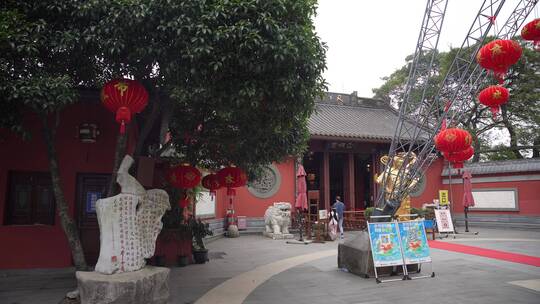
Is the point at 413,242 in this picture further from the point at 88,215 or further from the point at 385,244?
the point at 88,215

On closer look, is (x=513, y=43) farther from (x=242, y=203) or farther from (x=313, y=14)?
(x=242, y=203)

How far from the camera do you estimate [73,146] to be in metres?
7.77

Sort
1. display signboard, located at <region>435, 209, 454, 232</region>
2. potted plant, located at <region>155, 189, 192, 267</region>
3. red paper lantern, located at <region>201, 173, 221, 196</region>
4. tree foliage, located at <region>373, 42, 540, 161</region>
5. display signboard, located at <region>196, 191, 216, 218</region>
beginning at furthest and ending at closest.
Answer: tree foliage, located at <region>373, 42, 540, 161</region> < display signboard, located at <region>435, 209, 454, 232</region> < display signboard, located at <region>196, 191, 216, 218</region> < red paper lantern, located at <region>201, 173, 221, 196</region> < potted plant, located at <region>155, 189, 192, 267</region>

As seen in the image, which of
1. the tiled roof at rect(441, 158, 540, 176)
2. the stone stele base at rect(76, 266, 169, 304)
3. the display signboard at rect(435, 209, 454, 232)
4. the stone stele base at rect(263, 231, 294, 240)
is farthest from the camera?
the tiled roof at rect(441, 158, 540, 176)

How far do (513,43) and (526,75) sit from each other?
1696cm

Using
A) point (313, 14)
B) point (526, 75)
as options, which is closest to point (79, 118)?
point (313, 14)

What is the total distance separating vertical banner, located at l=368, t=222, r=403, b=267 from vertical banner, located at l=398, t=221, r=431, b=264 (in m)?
0.15

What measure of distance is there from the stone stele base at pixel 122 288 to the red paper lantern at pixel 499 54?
607cm

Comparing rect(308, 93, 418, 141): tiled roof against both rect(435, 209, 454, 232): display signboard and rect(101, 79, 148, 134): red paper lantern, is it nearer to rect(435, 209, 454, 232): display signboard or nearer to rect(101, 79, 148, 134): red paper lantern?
rect(435, 209, 454, 232): display signboard

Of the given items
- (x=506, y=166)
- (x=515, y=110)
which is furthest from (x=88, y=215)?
(x=515, y=110)

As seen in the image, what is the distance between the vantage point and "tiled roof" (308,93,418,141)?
53.3 feet

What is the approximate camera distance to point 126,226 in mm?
5172

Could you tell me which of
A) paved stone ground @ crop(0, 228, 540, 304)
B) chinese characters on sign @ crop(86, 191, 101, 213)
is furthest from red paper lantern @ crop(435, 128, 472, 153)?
chinese characters on sign @ crop(86, 191, 101, 213)

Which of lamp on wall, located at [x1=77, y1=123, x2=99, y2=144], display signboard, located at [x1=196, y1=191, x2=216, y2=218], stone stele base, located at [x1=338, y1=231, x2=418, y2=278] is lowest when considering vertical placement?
stone stele base, located at [x1=338, y1=231, x2=418, y2=278]
